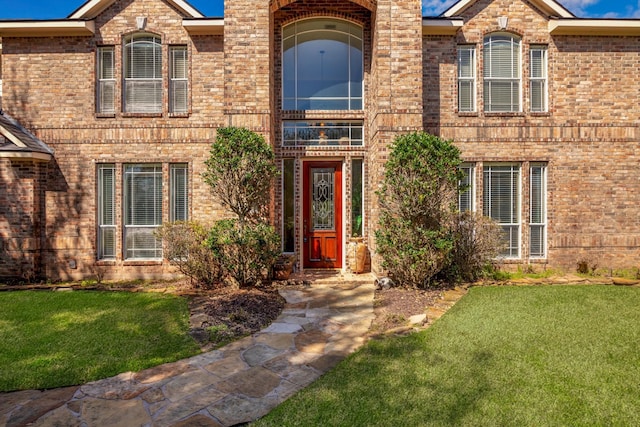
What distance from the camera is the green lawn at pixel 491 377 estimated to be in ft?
9.57

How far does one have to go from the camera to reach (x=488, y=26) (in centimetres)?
850

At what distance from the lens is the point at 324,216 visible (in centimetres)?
869

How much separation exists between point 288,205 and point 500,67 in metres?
6.35

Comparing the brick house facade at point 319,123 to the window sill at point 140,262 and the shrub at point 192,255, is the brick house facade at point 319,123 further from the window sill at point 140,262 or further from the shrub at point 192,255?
the shrub at point 192,255

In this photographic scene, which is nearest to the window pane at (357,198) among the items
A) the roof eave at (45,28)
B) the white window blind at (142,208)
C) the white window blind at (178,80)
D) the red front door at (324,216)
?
the red front door at (324,216)

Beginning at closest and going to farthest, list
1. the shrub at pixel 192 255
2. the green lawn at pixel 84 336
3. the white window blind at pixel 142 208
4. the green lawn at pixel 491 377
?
the green lawn at pixel 491 377 < the green lawn at pixel 84 336 < the shrub at pixel 192 255 < the white window blind at pixel 142 208

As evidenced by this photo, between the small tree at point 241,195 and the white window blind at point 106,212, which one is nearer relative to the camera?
the small tree at point 241,195

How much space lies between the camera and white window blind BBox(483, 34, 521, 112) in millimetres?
8602

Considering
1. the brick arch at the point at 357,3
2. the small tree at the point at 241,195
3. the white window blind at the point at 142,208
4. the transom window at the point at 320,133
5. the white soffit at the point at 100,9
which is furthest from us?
the transom window at the point at 320,133

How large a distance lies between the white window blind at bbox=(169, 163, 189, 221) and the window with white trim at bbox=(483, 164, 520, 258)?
7.45 meters

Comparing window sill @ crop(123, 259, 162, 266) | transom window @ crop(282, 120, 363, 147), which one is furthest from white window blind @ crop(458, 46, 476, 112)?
window sill @ crop(123, 259, 162, 266)

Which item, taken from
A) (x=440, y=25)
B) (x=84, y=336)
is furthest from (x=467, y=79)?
(x=84, y=336)

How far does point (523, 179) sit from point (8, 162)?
12371 millimetres

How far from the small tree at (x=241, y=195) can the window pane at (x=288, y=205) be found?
1.48 meters
